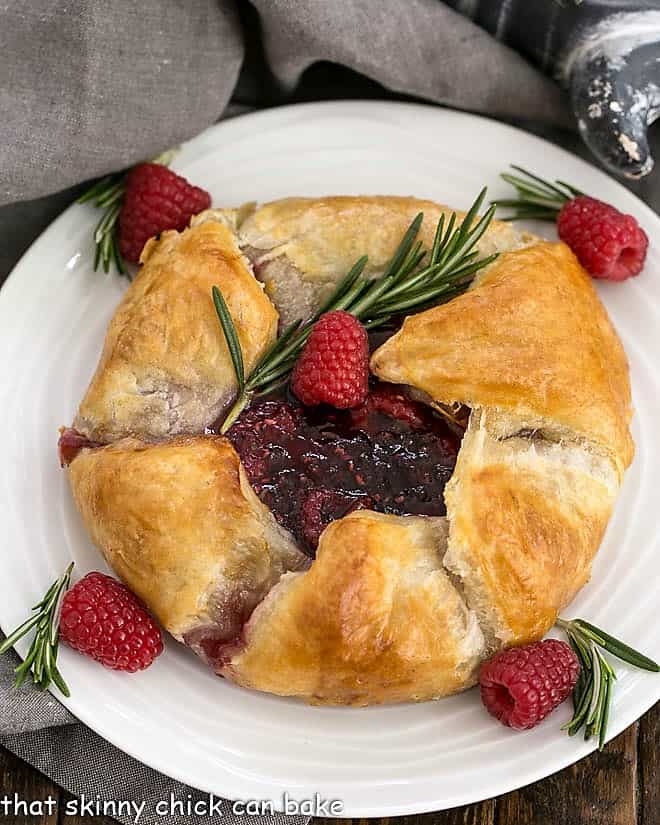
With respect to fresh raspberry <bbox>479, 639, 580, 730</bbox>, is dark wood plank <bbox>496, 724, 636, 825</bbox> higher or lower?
lower

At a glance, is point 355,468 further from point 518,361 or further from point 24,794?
point 24,794

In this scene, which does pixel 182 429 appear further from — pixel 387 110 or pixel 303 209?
pixel 387 110

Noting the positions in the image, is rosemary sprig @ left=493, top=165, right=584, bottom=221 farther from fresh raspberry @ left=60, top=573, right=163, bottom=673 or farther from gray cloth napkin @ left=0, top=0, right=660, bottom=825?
fresh raspberry @ left=60, top=573, right=163, bottom=673

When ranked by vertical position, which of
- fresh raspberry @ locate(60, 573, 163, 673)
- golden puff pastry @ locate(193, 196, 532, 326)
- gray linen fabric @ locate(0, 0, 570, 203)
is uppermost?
gray linen fabric @ locate(0, 0, 570, 203)

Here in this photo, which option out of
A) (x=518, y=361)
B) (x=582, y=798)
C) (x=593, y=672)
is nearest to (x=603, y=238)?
(x=518, y=361)

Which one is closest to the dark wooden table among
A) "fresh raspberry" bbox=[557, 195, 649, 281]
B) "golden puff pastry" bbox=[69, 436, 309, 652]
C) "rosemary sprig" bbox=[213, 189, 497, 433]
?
"golden puff pastry" bbox=[69, 436, 309, 652]

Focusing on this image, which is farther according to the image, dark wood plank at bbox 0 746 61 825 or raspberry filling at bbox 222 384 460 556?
dark wood plank at bbox 0 746 61 825

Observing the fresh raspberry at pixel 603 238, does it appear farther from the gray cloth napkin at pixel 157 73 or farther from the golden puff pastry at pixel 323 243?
the gray cloth napkin at pixel 157 73

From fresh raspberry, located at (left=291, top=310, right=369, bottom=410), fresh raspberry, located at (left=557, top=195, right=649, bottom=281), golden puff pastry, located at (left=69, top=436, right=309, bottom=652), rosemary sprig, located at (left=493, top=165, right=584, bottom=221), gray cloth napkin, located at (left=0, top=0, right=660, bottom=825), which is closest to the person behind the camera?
golden puff pastry, located at (left=69, top=436, right=309, bottom=652)
